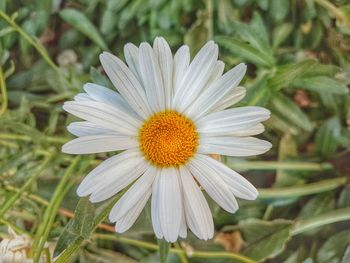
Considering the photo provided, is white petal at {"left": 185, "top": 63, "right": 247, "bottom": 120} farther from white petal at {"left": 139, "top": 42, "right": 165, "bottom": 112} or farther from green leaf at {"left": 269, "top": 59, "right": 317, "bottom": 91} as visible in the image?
green leaf at {"left": 269, "top": 59, "right": 317, "bottom": 91}

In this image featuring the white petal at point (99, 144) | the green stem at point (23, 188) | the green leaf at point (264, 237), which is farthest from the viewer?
the green leaf at point (264, 237)

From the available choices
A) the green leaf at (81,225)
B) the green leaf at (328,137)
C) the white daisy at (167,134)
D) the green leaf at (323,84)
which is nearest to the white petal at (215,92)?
the white daisy at (167,134)

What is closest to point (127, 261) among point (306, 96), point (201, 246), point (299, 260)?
point (201, 246)

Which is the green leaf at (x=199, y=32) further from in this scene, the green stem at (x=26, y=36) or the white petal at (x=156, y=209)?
the white petal at (x=156, y=209)

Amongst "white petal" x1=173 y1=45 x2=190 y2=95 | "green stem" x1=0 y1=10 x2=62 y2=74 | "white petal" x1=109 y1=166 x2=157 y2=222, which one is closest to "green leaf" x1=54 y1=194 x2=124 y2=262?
"white petal" x1=109 y1=166 x2=157 y2=222

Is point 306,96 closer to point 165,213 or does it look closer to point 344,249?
point 344,249

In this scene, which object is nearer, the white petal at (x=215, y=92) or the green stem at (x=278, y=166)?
the white petal at (x=215, y=92)

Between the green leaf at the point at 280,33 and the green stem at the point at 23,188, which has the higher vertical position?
the green leaf at the point at 280,33

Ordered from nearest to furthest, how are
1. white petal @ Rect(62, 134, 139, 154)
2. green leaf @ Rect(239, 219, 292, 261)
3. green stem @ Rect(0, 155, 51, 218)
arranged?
white petal @ Rect(62, 134, 139, 154), green stem @ Rect(0, 155, 51, 218), green leaf @ Rect(239, 219, 292, 261)
